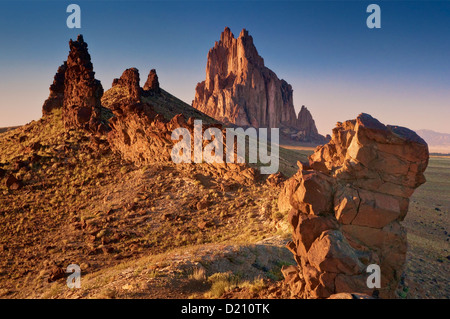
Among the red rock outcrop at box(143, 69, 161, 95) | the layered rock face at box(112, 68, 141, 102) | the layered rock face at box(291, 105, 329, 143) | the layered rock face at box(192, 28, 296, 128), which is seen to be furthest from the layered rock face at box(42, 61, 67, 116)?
the layered rock face at box(291, 105, 329, 143)

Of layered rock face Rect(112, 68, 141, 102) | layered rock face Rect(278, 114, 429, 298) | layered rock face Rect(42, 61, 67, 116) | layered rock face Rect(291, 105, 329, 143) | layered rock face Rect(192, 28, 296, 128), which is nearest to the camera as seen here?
layered rock face Rect(278, 114, 429, 298)

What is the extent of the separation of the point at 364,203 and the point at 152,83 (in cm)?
5646

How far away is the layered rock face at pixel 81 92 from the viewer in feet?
116

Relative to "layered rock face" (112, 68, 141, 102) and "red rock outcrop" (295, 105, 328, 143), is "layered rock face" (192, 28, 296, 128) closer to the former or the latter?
"red rock outcrop" (295, 105, 328, 143)

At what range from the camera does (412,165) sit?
880 cm

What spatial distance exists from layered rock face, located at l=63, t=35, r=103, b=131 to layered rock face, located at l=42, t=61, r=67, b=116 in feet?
22.2

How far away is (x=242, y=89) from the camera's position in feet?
468

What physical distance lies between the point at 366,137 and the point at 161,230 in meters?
14.2

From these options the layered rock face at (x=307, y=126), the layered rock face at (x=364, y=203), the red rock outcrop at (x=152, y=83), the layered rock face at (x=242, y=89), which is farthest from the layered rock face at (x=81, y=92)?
the layered rock face at (x=307, y=126)

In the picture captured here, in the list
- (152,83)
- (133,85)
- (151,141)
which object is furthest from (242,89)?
(151,141)

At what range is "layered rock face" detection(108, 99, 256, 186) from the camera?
23188 mm

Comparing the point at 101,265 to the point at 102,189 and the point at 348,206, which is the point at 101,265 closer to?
the point at 102,189

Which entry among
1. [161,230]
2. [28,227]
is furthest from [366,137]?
[28,227]

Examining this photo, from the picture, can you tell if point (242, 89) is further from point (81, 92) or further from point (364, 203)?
point (364, 203)
